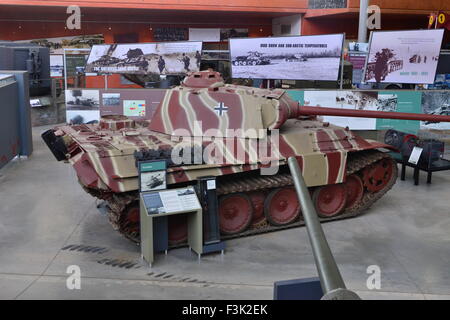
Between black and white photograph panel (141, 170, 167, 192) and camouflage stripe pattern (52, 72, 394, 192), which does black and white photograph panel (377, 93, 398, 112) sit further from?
black and white photograph panel (141, 170, 167, 192)

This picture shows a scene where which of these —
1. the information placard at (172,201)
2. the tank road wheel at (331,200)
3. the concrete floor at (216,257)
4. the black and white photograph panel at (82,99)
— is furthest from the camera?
the black and white photograph panel at (82,99)

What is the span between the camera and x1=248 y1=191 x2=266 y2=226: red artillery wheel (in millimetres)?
8852

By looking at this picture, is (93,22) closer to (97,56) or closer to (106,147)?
(97,56)

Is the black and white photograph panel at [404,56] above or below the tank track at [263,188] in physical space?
above

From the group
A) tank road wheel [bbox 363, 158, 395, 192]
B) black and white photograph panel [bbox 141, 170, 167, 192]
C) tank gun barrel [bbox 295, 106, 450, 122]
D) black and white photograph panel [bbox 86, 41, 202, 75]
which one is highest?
black and white photograph panel [bbox 86, 41, 202, 75]

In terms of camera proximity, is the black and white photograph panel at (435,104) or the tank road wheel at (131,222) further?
the black and white photograph panel at (435,104)

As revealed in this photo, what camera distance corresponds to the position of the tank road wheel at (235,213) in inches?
338

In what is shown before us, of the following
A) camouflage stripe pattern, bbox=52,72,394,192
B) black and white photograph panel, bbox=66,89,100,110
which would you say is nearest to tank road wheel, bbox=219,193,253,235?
camouflage stripe pattern, bbox=52,72,394,192

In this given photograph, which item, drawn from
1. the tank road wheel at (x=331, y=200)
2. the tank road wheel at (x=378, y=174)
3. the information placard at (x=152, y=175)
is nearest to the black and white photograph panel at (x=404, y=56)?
the tank road wheel at (x=378, y=174)

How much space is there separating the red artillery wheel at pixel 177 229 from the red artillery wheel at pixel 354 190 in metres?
3.17

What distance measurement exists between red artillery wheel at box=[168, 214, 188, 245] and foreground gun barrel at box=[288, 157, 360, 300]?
6537 millimetres

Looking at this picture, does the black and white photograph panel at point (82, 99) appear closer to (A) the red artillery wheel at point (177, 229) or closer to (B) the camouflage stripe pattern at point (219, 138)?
(B) the camouflage stripe pattern at point (219, 138)

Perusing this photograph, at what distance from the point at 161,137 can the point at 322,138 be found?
2.71 meters

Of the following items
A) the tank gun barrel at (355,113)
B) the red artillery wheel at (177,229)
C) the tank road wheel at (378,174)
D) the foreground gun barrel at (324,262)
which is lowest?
the red artillery wheel at (177,229)
